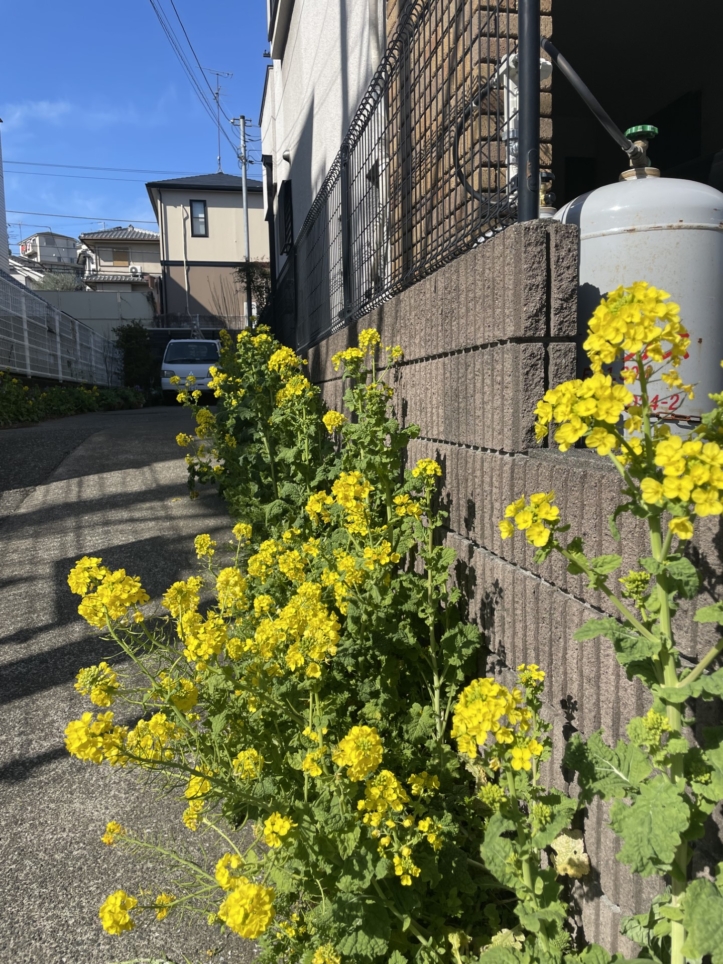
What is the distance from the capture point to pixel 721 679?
3.78 feet

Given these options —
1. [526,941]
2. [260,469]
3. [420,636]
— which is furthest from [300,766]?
[260,469]

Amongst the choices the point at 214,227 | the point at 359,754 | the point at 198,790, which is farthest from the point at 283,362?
the point at 214,227

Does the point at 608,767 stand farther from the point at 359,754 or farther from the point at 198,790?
the point at 198,790

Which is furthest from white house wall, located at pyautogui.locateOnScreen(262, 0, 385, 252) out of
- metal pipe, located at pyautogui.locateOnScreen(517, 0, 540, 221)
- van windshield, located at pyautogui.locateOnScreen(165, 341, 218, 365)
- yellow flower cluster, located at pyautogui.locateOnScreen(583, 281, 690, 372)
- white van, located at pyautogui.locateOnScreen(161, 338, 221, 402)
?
van windshield, located at pyautogui.locateOnScreen(165, 341, 218, 365)

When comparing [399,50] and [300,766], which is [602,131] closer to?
[399,50]

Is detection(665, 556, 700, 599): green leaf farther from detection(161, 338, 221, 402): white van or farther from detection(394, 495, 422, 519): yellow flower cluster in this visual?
detection(161, 338, 221, 402): white van

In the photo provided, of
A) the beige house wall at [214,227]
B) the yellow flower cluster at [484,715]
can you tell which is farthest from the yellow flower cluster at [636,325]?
the beige house wall at [214,227]

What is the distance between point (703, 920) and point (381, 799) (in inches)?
25.4

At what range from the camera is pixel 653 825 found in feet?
3.76

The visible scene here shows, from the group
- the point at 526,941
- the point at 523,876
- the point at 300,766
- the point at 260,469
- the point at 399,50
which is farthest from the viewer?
the point at 260,469

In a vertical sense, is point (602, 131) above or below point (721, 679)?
above

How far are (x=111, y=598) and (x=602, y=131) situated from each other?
→ 7.16 meters

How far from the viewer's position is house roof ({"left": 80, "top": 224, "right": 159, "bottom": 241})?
181 ft

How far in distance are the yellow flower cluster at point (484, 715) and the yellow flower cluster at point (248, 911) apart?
0.48 metres
